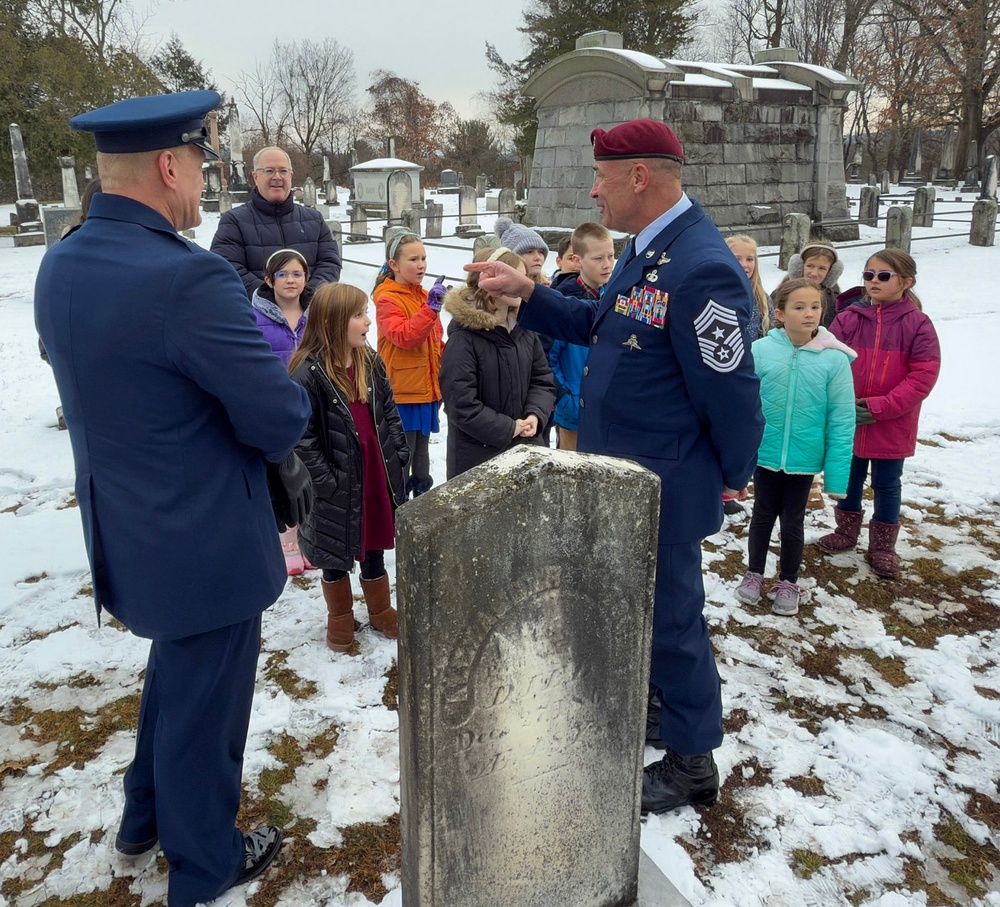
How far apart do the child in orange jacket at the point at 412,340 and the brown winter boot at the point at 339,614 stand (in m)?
1.10

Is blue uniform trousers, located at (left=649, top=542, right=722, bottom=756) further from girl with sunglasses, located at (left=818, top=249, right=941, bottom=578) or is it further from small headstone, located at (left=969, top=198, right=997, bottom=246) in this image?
small headstone, located at (left=969, top=198, right=997, bottom=246)

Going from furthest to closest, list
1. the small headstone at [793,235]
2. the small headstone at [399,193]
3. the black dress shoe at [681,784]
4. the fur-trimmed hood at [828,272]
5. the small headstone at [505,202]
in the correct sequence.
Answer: the small headstone at [505,202] < the small headstone at [399,193] < the small headstone at [793,235] < the fur-trimmed hood at [828,272] < the black dress shoe at [681,784]

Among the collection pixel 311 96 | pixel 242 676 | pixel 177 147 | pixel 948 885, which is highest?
pixel 311 96

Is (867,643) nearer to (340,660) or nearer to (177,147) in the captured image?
(340,660)

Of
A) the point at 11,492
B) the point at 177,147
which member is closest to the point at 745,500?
the point at 177,147

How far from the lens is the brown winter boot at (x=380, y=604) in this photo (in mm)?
3727

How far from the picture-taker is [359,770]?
2.87 m

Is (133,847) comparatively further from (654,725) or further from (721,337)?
(721,337)

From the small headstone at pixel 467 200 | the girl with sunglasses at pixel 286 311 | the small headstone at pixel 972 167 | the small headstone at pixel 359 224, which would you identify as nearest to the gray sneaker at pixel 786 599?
the girl with sunglasses at pixel 286 311

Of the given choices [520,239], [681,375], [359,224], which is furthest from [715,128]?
[681,375]

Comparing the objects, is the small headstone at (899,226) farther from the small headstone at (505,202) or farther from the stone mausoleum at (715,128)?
the small headstone at (505,202)

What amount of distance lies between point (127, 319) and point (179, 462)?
37cm

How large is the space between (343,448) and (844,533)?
3.04 meters

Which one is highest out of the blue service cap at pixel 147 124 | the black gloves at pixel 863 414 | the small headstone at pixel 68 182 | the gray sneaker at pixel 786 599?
the small headstone at pixel 68 182
